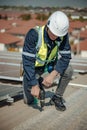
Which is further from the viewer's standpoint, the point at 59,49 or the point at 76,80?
the point at 76,80

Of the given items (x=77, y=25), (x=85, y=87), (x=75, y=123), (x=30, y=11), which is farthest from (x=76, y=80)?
(x=30, y=11)

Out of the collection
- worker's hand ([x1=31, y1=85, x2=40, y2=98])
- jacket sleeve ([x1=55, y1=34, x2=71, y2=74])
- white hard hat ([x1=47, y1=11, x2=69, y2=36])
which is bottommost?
worker's hand ([x1=31, y1=85, x2=40, y2=98])

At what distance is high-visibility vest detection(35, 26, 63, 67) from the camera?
383 centimetres

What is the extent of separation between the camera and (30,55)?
3.77 metres

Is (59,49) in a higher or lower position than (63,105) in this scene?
higher

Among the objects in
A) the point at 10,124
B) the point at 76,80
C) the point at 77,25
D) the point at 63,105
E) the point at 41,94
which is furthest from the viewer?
the point at 77,25

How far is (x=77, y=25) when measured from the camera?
66.2 m

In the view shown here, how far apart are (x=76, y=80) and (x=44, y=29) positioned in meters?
3.29

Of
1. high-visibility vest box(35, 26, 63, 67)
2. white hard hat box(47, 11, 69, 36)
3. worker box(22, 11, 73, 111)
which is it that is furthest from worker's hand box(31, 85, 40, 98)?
white hard hat box(47, 11, 69, 36)

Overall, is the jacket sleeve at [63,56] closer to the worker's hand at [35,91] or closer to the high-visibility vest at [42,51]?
the high-visibility vest at [42,51]

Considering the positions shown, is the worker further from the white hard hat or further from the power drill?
the power drill

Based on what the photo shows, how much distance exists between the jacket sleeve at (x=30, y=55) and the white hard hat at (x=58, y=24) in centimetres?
22

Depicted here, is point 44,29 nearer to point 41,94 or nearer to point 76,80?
point 41,94

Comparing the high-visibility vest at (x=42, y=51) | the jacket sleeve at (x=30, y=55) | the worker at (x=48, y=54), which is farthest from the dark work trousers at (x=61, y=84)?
the jacket sleeve at (x=30, y=55)
